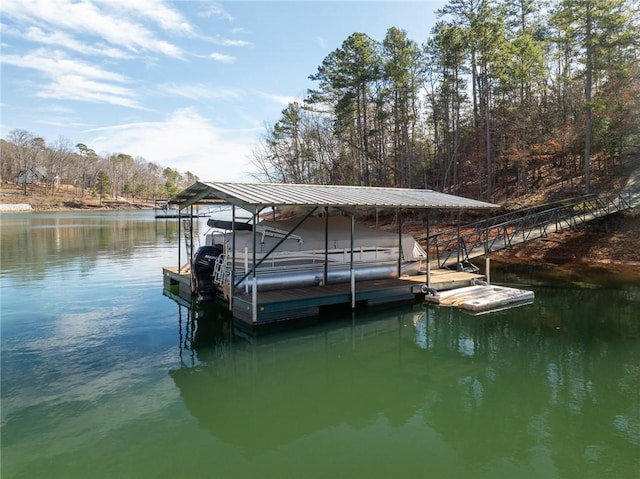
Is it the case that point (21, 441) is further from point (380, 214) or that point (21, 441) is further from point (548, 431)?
point (380, 214)

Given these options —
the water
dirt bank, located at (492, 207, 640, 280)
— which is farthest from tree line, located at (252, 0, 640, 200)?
the water

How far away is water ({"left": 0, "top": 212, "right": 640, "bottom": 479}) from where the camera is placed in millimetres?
4426

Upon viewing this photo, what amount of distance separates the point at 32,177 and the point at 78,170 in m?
9.75

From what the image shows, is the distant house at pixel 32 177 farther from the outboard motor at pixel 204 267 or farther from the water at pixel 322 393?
the outboard motor at pixel 204 267

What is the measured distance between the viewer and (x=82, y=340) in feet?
27.2

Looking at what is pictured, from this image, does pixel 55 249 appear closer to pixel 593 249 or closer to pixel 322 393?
pixel 322 393

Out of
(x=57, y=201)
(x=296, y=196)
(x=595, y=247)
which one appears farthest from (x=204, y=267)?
(x=57, y=201)

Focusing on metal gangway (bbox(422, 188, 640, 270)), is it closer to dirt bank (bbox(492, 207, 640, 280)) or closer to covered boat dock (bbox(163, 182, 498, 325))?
dirt bank (bbox(492, 207, 640, 280))

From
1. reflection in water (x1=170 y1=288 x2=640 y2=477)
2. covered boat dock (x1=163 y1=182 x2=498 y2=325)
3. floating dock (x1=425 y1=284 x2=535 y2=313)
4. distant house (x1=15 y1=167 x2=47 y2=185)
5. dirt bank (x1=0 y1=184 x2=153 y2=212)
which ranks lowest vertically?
reflection in water (x1=170 y1=288 x2=640 y2=477)

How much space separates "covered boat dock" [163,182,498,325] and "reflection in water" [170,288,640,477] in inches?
26.0

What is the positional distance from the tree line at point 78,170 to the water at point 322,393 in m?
86.0

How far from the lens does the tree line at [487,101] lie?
19.6 metres

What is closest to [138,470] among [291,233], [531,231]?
[291,233]

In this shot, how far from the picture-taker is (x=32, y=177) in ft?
274
